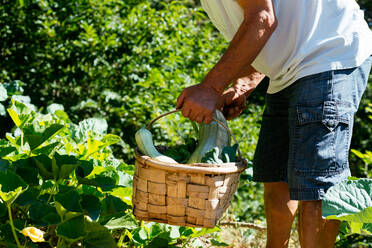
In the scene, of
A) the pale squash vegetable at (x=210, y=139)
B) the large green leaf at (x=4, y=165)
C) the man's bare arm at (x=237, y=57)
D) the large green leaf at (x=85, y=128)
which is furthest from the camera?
the large green leaf at (x=85, y=128)

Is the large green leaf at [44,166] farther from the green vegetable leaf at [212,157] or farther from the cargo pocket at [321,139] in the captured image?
the cargo pocket at [321,139]

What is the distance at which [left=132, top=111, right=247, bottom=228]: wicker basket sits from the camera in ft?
6.35

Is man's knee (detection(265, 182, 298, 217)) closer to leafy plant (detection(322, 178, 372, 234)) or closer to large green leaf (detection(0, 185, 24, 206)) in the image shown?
leafy plant (detection(322, 178, 372, 234))

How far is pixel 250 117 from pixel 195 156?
2642mm

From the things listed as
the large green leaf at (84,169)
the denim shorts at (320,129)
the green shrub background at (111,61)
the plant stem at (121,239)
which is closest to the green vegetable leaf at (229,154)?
the denim shorts at (320,129)

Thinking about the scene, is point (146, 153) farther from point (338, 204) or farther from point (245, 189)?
point (245, 189)

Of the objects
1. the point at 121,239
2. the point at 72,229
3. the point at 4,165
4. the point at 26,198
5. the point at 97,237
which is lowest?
the point at 121,239

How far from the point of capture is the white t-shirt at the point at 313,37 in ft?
6.88

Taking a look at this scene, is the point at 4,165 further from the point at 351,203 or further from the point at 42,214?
the point at 351,203

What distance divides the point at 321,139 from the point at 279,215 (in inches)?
31.5

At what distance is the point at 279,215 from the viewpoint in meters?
2.69

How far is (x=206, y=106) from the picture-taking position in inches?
79.5

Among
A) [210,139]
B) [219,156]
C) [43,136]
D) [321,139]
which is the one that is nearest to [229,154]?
[219,156]

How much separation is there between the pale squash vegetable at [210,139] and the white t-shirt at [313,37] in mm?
382
